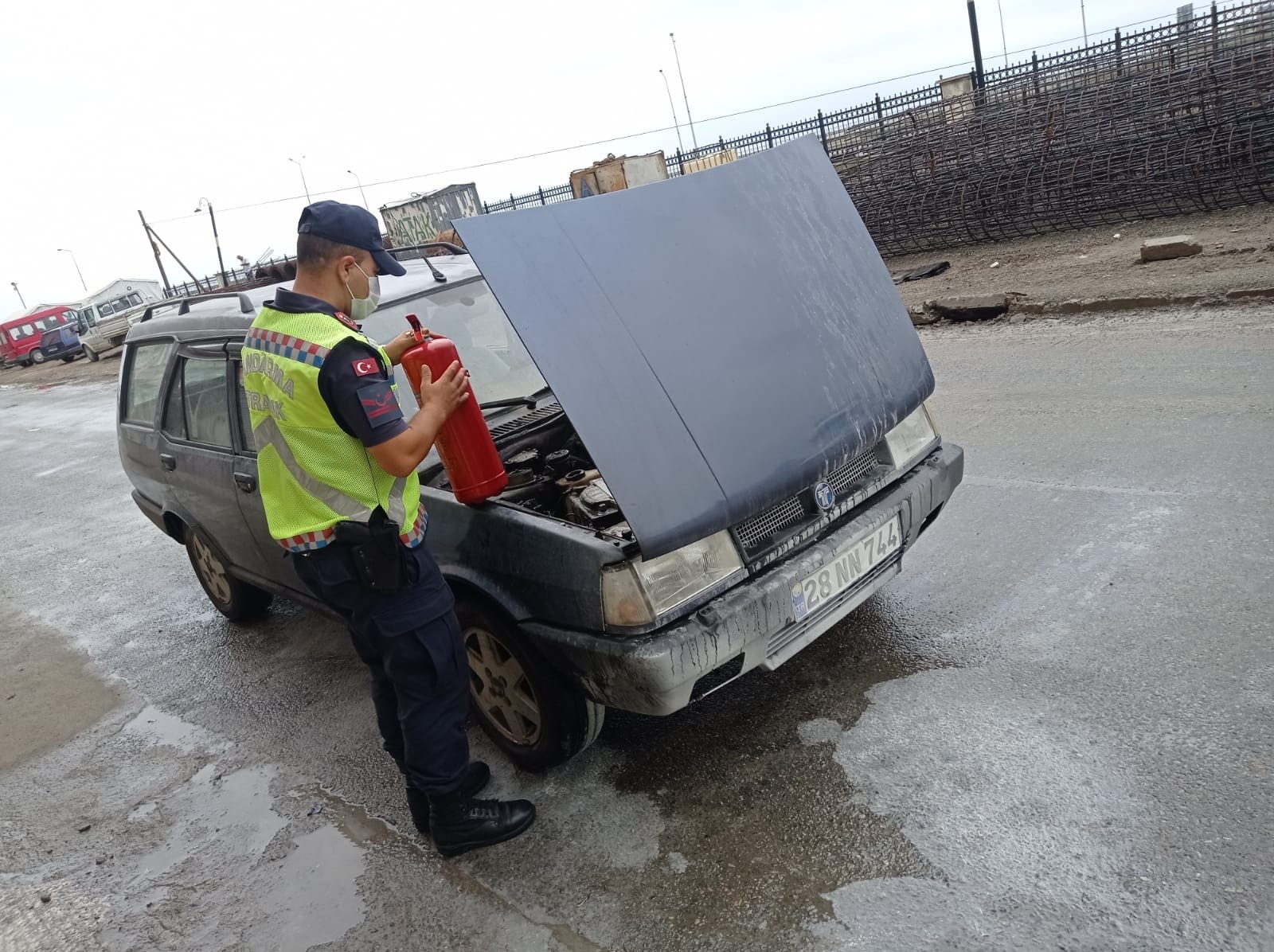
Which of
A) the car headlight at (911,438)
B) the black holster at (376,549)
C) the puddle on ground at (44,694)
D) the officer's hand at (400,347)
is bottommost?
the puddle on ground at (44,694)

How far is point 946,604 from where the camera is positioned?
3990 millimetres

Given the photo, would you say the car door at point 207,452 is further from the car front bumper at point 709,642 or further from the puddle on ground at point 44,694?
the car front bumper at point 709,642

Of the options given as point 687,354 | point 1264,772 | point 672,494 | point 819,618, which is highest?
point 687,354

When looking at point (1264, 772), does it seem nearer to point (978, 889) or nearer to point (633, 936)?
point (978, 889)

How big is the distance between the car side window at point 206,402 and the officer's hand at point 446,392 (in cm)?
208

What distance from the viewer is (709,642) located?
288 cm

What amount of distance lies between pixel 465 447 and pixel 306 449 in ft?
1.80

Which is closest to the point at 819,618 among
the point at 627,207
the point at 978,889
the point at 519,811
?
the point at 978,889

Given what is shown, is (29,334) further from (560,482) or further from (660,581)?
(660,581)

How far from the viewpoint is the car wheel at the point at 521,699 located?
3.19 m

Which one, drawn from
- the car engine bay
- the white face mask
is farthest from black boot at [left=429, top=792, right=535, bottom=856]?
the white face mask

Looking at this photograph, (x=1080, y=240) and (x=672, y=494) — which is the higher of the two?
(x=672, y=494)

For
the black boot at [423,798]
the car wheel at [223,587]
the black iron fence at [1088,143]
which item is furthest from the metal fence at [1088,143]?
the black boot at [423,798]

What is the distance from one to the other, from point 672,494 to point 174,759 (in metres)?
2.93
